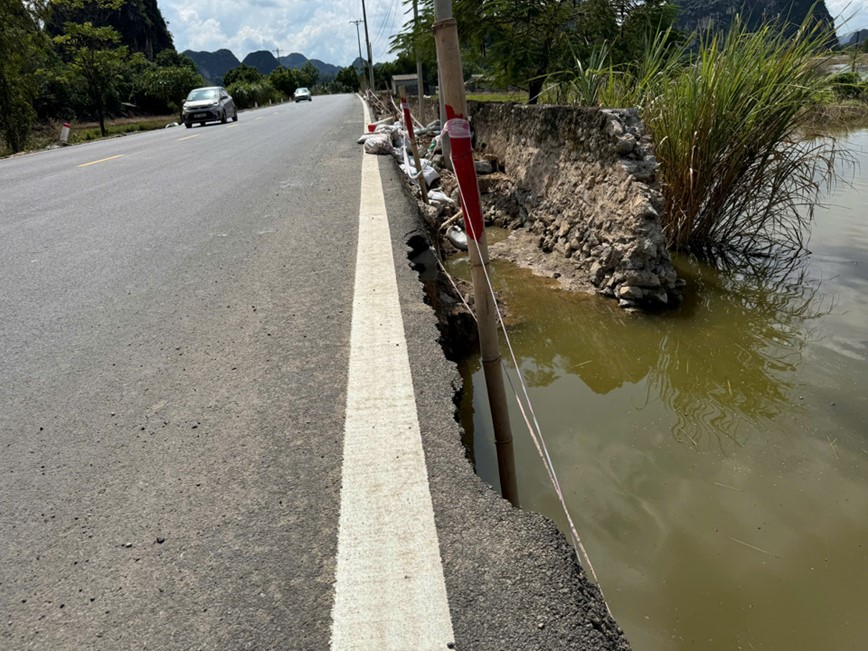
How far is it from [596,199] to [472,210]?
11.7 feet

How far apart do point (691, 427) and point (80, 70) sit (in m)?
31.8

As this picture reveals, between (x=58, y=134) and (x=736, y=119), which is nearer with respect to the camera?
(x=736, y=119)

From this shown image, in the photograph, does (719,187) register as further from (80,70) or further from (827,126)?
(80,70)

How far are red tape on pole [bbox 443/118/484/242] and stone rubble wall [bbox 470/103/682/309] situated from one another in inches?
113

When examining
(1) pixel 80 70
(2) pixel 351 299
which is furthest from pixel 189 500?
(1) pixel 80 70

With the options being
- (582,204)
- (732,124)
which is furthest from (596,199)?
(732,124)

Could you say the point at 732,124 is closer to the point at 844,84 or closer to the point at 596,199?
the point at 844,84

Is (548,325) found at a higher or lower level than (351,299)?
lower

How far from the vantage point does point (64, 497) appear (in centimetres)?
188

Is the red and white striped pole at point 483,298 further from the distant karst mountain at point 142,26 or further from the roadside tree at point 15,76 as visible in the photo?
the distant karst mountain at point 142,26

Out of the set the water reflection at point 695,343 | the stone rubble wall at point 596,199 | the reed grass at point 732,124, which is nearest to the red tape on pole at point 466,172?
the water reflection at point 695,343

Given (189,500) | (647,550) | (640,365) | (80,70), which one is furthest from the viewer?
(80,70)

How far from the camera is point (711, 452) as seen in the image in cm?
307

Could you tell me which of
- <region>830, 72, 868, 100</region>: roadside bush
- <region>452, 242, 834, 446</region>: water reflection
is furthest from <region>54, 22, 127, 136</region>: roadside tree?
<region>830, 72, 868, 100</region>: roadside bush
